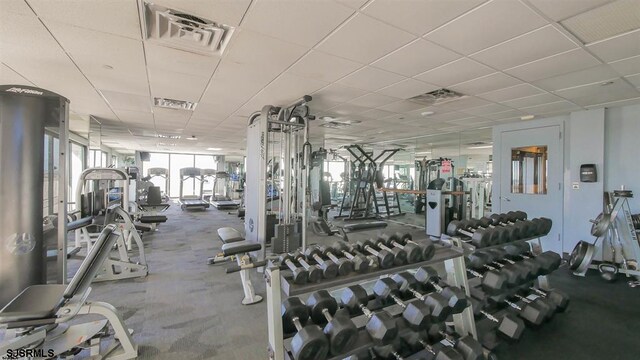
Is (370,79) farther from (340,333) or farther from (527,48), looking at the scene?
(340,333)

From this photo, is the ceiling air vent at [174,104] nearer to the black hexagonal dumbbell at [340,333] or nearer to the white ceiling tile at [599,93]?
the black hexagonal dumbbell at [340,333]

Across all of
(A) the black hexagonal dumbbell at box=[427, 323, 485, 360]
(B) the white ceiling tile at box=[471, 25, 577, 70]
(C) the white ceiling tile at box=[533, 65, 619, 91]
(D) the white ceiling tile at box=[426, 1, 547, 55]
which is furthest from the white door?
(A) the black hexagonal dumbbell at box=[427, 323, 485, 360]

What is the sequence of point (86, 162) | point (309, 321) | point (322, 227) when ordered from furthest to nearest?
point (86, 162) → point (322, 227) → point (309, 321)

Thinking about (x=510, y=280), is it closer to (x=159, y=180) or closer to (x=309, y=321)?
(x=309, y=321)

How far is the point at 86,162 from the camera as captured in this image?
18.6ft

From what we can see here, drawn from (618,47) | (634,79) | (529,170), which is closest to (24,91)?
(618,47)

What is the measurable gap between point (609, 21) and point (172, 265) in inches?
201

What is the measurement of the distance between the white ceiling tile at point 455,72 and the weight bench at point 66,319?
311 cm

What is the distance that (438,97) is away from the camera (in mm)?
3561

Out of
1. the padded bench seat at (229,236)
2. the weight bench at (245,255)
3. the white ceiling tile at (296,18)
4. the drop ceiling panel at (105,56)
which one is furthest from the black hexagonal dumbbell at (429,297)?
the drop ceiling panel at (105,56)

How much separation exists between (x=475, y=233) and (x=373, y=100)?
7.15 ft

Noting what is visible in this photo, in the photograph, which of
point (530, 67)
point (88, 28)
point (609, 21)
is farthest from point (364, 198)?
point (88, 28)

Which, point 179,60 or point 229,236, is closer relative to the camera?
point 179,60

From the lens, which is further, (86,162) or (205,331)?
(86,162)
